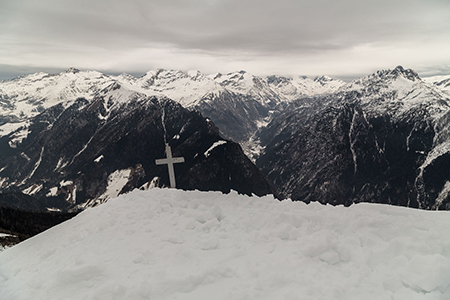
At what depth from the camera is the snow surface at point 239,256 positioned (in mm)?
7988

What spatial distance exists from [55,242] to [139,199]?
5.28 m

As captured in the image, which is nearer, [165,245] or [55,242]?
[165,245]

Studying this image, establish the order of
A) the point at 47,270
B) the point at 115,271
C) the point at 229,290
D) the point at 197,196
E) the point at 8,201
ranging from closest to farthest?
the point at 229,290 < the point at 115,271 < the point at 47,270 < the point at 197,196 < the point at 8,201

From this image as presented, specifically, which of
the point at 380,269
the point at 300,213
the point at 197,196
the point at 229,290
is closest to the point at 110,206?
the point at 197,196

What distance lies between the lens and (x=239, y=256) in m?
10.1

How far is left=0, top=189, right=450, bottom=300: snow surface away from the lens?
26.2 ft

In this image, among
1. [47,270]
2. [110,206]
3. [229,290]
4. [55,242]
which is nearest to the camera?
[229,290]

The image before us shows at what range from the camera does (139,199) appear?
16.9 meters

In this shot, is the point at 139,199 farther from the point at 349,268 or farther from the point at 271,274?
the point at 349,268

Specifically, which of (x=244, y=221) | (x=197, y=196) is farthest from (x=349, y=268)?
(x=197, y=196)

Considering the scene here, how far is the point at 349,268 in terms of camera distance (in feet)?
29.5

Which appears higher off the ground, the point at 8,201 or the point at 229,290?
the point at 229,290

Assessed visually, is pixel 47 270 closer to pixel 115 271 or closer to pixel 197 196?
pixel 115 271

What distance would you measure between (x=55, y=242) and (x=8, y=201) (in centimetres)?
23046
